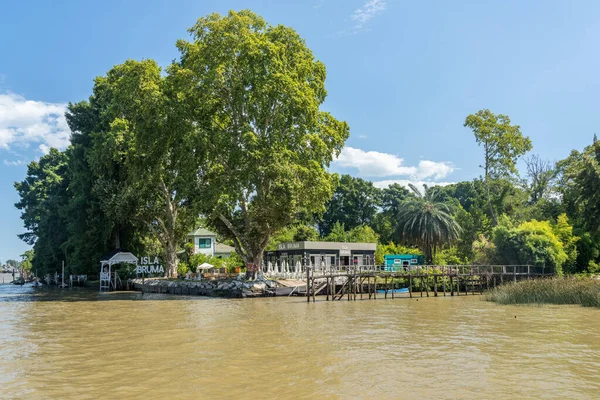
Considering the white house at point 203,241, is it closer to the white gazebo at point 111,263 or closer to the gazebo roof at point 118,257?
the white gazebo at point 111,263

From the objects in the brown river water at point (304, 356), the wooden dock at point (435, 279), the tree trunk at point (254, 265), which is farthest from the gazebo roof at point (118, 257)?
the brown river water at point (304, 356)

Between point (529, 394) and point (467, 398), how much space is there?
4.25 ft

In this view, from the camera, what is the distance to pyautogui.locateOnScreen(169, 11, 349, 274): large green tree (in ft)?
113

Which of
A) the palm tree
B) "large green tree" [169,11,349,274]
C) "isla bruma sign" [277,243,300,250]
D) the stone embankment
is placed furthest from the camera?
the palm tree

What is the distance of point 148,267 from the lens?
165ft

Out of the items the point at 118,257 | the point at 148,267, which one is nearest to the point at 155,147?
the point at 118,257

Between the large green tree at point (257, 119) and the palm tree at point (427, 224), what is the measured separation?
505 inches

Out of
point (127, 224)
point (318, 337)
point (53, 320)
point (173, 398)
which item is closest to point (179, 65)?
point (127, 224)

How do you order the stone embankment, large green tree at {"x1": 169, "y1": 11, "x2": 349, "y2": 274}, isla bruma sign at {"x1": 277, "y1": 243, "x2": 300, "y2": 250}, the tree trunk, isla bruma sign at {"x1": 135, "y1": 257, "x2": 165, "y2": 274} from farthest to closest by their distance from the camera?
1. isla bruma sign at {"x1": 135, "y1": 257, "x2": 165, "y2": 274}
2. isla bruma sign at {"x1": 277, "y1": 243, "x2": 300, "y2": 250}
3. the tree trunk
4. the stone embankment
5. large green tree at {"x1": 169, "y1": 11, "x2": 349, "y2": 274}

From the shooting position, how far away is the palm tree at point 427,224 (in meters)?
46.9

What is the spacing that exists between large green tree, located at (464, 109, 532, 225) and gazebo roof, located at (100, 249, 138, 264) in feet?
122

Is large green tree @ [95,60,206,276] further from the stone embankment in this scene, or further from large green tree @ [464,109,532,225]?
large green tree @ [464,109,532,225]

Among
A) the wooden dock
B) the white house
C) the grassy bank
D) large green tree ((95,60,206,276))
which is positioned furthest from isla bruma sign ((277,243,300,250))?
the grassy bank

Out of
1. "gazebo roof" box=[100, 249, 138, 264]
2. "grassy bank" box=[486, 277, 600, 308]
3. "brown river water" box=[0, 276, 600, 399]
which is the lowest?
"brown river water" box=[0, 276, 600, 399]
